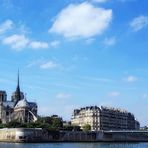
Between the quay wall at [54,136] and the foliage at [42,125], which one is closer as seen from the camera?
the quay wall at [54,136]

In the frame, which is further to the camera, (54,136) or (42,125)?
(42,125)

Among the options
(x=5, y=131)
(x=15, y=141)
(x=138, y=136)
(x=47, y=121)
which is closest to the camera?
(x=15, y=141)

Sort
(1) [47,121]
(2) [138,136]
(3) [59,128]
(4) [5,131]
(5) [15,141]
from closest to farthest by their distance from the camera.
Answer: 1. (5) [15,141]
2. (4) [5,131]
3. (3) [59,128]
4. (1) [47,121]
5. (2) [138,136]

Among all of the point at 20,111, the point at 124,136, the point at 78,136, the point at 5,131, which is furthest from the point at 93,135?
the point at 20,111

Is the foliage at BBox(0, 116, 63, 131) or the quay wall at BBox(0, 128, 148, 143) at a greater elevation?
the foliage at BBox(0, 116, 63, 131)

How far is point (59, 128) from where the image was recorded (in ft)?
534

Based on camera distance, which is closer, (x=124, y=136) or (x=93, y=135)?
(x=93, y=135)

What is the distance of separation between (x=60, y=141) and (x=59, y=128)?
9425 mm

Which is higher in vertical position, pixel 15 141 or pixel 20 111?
pixel 20 111

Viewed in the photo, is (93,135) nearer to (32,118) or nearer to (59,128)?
(59,128)

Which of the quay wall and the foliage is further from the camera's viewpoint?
the foliage

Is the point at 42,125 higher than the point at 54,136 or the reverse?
higher

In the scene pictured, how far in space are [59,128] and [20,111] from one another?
128ft

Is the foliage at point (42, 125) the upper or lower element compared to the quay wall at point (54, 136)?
upper
